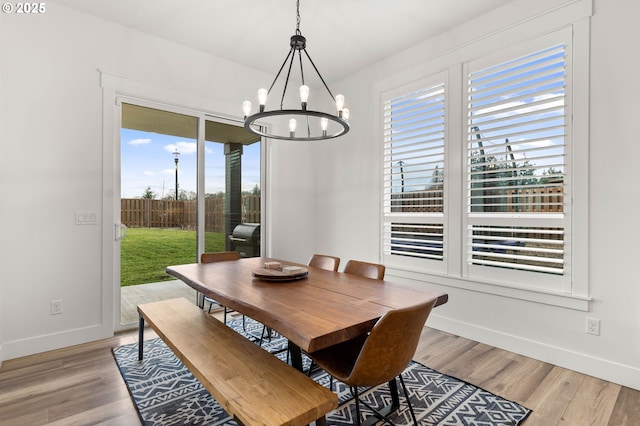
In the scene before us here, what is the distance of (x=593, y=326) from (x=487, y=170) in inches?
57.5

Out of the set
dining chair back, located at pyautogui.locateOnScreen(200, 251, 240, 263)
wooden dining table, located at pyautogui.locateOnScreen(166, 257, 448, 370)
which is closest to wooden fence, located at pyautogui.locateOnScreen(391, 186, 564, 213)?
wooden dining table, located at pyautogui.locateOnScreen(166, 257, 448, 370)

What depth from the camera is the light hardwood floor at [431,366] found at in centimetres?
196

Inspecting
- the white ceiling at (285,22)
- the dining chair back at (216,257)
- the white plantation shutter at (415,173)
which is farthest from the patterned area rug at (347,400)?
the white ceiling at (285,22)

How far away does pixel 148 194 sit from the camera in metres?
3.54

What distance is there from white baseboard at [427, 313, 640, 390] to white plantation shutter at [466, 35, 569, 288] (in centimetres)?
50

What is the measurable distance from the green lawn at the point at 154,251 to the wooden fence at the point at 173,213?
73 mm

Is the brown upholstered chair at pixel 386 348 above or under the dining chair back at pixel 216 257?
under

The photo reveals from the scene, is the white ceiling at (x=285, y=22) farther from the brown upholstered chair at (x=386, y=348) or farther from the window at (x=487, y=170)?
the brown upholstered chair at (x=386, y=348)

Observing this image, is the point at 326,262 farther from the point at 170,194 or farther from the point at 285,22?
the point at 285,22

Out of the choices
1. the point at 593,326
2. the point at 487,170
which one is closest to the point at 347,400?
the point at 593,326

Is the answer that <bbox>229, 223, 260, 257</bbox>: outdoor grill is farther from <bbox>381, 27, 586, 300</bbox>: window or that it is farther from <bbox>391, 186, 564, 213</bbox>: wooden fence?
<bbox>391, 186, 564, 213</bbox>: wooden fence

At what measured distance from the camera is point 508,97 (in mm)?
2945

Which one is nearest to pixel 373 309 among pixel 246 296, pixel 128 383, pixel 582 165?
pixel 246 296

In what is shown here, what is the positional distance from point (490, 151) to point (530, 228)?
770 mm
